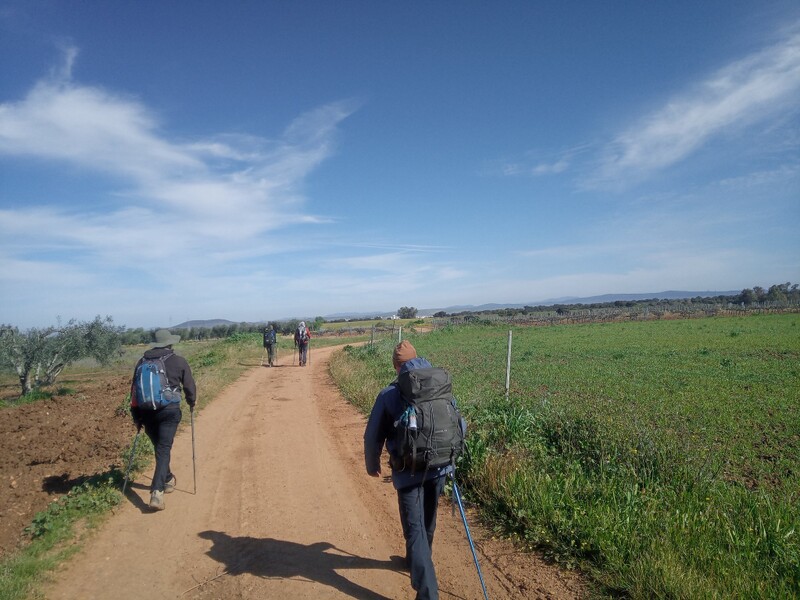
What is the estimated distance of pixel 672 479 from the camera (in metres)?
5.37

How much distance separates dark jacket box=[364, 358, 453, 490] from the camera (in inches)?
141

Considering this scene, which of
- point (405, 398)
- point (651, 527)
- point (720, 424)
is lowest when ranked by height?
point (720, 424)

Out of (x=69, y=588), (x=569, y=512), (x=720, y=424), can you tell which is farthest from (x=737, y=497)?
(x=69, y=588)

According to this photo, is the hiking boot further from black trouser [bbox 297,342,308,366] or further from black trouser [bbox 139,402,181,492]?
black trouser [bbox 297,342,308,366]

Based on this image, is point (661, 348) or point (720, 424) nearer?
point (720, 424)

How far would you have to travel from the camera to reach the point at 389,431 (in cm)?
373

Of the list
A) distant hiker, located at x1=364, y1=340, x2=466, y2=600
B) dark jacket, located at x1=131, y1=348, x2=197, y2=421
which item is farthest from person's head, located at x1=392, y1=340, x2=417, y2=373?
dark jacket, located at x1=131, y1=348, x2=197, y2=421

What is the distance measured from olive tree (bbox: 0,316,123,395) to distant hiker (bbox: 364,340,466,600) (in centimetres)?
1818

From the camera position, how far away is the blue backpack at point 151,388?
213 inches

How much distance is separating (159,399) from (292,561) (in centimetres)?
240

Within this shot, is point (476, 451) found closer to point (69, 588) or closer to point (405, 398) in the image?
point (405, 398)

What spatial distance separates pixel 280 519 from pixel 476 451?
2.45 metres

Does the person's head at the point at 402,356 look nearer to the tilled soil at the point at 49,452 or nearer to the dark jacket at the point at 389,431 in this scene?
the dark jacket at the point at 389,431

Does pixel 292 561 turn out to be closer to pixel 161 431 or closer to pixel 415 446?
pixel 415 446
